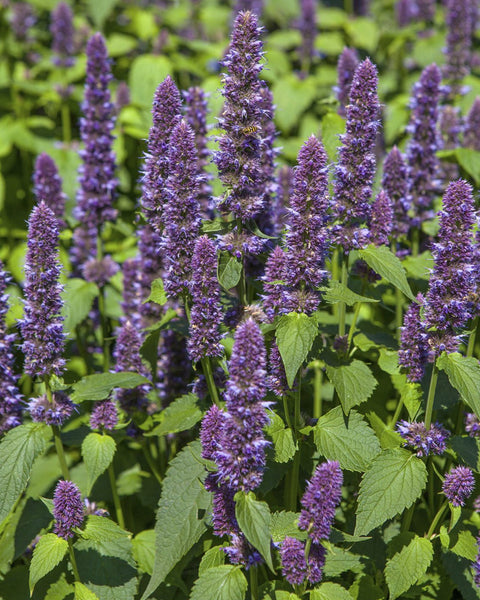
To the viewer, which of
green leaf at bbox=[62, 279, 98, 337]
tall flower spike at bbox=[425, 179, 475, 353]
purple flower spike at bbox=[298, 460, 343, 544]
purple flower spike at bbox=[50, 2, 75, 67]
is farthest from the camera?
purple flower spike at bbox=[50, 2, 75, 67]

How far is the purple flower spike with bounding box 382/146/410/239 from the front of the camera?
Answer: 544 centimetres

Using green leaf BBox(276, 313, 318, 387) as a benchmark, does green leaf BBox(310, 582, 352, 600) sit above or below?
below

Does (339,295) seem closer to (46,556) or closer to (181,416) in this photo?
(181,416)

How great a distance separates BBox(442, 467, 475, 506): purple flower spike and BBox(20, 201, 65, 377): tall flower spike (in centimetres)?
240

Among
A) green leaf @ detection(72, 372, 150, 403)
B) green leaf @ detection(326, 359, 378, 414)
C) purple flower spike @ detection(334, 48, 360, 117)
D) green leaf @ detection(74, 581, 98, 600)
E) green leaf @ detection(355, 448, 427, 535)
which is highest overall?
purple flower spike @ detection(334, 48, 360, 117)

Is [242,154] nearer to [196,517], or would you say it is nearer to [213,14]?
[196,517]

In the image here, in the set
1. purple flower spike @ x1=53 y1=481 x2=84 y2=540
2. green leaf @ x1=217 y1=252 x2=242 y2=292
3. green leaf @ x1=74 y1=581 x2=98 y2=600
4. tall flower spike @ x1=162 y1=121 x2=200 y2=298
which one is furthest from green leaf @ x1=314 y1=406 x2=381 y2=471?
green leaf @ x1=74 y1=581 x2=98 y2=600

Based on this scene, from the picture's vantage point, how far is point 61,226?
6.39 m

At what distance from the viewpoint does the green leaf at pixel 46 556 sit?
383 cm

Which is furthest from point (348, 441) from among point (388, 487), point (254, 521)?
point (254, 521)

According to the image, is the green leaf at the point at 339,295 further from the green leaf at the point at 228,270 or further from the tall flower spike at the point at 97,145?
the tall flower spike at the point at 97,145

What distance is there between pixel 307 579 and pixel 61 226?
12.9ft

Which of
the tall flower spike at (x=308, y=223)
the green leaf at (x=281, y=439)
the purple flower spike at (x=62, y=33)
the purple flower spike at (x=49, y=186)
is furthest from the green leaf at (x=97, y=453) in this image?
the purple flower spike at (x=62, y=33)

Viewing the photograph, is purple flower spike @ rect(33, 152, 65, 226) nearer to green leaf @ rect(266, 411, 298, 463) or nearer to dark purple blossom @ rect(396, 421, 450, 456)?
green leaf @ rect(266, 411, 298, 463)
